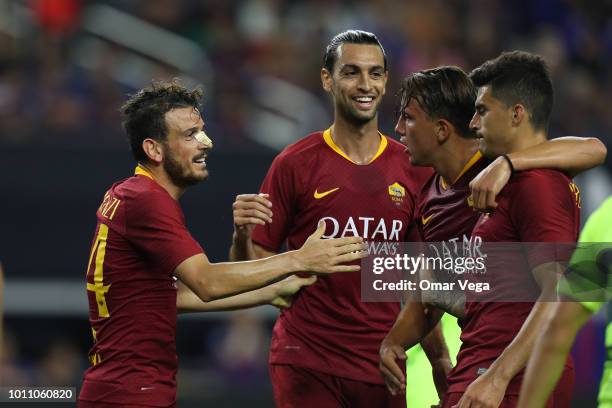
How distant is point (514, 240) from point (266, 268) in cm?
119

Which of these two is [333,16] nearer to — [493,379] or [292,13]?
[292,13]

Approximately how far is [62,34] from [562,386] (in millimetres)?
8827

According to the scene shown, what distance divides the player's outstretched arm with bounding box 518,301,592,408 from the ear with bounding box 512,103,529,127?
1.30 meters

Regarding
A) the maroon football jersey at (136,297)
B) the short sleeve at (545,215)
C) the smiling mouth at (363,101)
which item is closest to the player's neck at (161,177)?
the maroon football jersey at (136,297)

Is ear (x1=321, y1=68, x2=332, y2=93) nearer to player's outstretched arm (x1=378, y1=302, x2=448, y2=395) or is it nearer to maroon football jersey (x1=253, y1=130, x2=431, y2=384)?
maroon football jersey (x1=253, y1=130, x2=431, y2=384)

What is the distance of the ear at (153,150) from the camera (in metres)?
5.79

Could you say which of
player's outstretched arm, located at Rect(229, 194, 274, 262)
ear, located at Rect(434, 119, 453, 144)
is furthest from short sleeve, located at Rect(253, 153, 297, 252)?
ear, located at Rect(434, 119, 453, 144)

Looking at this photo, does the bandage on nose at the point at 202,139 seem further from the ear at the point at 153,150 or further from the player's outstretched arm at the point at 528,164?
the player's outstretched arm at the point at 528,164

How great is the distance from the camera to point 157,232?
547cm

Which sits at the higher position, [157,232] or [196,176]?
[196,176]

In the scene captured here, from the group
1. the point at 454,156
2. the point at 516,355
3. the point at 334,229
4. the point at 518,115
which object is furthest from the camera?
the point at 334,229

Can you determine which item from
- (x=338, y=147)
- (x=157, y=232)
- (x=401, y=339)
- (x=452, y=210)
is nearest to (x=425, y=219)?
(x=452, y=210)

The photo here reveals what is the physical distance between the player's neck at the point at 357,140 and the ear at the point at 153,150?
3.54 feet

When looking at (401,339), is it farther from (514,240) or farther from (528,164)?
(528,164)
